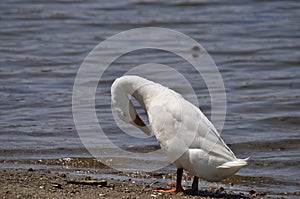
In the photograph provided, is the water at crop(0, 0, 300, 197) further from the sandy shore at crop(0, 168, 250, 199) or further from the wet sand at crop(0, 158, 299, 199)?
the sandy shore at crop(0, 168, 250, 199)

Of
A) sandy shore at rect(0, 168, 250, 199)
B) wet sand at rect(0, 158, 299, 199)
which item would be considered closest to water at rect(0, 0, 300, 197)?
wet sand at rect(0, 158, 299, 199)

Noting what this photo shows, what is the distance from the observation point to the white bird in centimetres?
786

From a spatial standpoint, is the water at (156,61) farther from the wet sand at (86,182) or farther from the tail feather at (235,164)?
the tail feather at (235,164)

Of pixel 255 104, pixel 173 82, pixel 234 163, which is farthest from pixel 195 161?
pixel 173 82

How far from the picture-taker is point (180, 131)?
8086 millimetres

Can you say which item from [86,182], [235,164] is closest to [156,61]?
[86,182]

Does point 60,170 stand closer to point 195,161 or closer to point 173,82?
point 195,161

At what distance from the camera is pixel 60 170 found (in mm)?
9484

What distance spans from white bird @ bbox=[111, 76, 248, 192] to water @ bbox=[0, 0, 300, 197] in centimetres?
174

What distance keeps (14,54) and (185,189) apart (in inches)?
375

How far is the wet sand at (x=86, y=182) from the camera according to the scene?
7.49 meters

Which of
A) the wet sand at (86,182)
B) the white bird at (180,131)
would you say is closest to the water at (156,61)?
the wet sand at (86,182)

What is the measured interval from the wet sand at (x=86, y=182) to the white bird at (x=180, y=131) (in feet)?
1.33

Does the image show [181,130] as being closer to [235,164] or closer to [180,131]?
[180,131]
